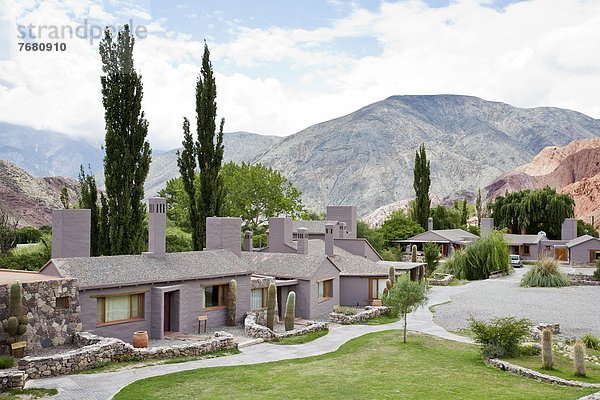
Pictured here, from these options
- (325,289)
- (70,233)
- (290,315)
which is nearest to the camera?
(70,233)

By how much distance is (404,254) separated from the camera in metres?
60.9

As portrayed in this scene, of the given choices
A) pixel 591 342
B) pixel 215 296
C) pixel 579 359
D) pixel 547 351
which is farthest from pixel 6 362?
pixel 591 342

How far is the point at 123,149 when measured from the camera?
102ft

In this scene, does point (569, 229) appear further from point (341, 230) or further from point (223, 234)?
point (223, 234)

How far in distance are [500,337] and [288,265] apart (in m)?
14.2

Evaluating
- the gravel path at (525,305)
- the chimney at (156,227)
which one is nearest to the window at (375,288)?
the gravel path at (525,305)

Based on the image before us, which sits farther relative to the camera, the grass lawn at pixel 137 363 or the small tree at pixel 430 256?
the small tree at pixel 430 256

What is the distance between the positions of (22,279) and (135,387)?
24.1 ft

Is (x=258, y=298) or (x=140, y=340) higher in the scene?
(x=258, y=298)

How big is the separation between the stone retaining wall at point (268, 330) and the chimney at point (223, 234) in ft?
16.4

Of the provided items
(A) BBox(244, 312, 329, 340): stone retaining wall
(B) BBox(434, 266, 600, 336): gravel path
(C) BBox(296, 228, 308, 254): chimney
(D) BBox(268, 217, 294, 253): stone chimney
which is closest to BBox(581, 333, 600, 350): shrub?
(B) BBox(434, 266, 600, 336): gravel path

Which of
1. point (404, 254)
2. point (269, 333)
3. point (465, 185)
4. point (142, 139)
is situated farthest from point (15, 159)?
point (269, 333)

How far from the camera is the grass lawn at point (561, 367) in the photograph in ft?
56.6

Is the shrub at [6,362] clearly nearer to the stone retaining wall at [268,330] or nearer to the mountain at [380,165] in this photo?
the stone retaining wall at [268,330]
